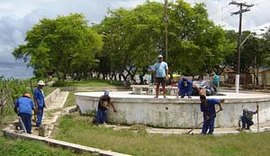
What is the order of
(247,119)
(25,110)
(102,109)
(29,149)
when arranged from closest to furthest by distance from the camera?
(29,149), (25,110), (247,119), (102,109)

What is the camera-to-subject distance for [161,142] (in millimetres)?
13070

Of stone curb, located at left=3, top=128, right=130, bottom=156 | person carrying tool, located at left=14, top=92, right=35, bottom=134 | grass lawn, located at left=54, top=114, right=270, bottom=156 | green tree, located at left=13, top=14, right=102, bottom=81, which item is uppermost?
green tree, located at left=13, top=14, right=102, bottom=81

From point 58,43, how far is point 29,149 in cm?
3903

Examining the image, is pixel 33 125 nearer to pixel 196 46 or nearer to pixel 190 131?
pixel 190 131

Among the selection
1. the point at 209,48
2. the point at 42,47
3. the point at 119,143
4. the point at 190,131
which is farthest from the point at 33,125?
the point at 209,48

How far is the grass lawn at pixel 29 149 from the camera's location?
36.3 feet

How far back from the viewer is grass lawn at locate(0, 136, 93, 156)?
1107 centimetres

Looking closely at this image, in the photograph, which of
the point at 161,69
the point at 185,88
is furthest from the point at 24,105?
the point at 185,88

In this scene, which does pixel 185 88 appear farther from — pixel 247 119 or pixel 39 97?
pixel 39 97

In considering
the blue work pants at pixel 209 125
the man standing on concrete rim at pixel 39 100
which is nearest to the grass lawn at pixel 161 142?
the blue work pants at pixel 209 125

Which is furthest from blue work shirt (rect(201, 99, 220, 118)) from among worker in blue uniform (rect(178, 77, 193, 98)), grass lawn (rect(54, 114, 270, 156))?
worker in blue uniform (rect(178, 77, 193, 98))

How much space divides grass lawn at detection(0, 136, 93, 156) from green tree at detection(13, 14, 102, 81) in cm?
3632

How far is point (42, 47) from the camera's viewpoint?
47938 millimetres

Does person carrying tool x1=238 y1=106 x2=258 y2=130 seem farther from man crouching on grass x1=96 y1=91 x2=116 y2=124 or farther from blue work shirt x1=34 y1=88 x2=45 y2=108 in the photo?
blue work shirt x1=34 y1=88 x2=45 y2=108
